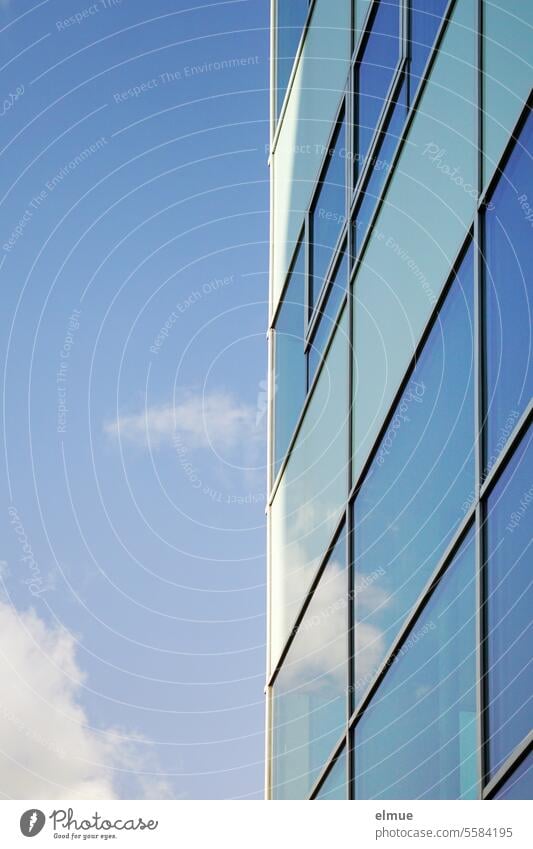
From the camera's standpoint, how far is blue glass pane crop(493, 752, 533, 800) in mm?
7507

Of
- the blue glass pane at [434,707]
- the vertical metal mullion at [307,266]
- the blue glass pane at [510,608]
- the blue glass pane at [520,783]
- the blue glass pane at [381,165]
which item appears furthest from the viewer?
the vertical metal mullion at [307,266]

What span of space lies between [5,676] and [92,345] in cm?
425

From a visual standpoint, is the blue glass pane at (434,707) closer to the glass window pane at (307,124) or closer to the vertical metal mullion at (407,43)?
the vertical metal mullion at (407,43)

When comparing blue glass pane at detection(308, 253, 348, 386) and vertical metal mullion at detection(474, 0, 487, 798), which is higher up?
blue glass pane at detection(308, 253, 348, 386)

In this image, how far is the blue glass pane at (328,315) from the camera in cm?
1303

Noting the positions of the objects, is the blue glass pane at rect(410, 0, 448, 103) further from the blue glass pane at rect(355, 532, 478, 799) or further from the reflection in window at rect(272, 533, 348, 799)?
the blue glass pane at rect(355, 532, 478, 799)

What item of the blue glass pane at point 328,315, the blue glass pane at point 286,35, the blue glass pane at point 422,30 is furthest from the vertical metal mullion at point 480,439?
the blue glass pane at point 286,35

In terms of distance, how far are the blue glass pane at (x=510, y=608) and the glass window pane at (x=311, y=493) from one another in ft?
12.2

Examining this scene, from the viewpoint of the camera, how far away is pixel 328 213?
13.9 metres

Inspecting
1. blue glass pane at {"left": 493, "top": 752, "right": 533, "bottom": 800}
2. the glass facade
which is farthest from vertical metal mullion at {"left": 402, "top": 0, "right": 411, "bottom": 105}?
blue glass pane at {"left": 493, "top": 752, "right": 533, "bottom": 800}

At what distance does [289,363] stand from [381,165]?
12.6 ft

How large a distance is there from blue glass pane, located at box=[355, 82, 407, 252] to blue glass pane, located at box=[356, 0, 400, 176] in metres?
0.34

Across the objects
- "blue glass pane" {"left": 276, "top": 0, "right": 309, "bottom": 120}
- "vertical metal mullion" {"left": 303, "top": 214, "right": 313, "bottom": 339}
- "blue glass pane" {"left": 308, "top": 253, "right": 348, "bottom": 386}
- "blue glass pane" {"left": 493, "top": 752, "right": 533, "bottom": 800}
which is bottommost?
"blue glass pane" {"left": 493, "top": 752, "right": 533, "bottom": 800}

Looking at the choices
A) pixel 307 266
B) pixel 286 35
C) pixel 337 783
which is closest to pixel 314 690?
pixel 337 783
